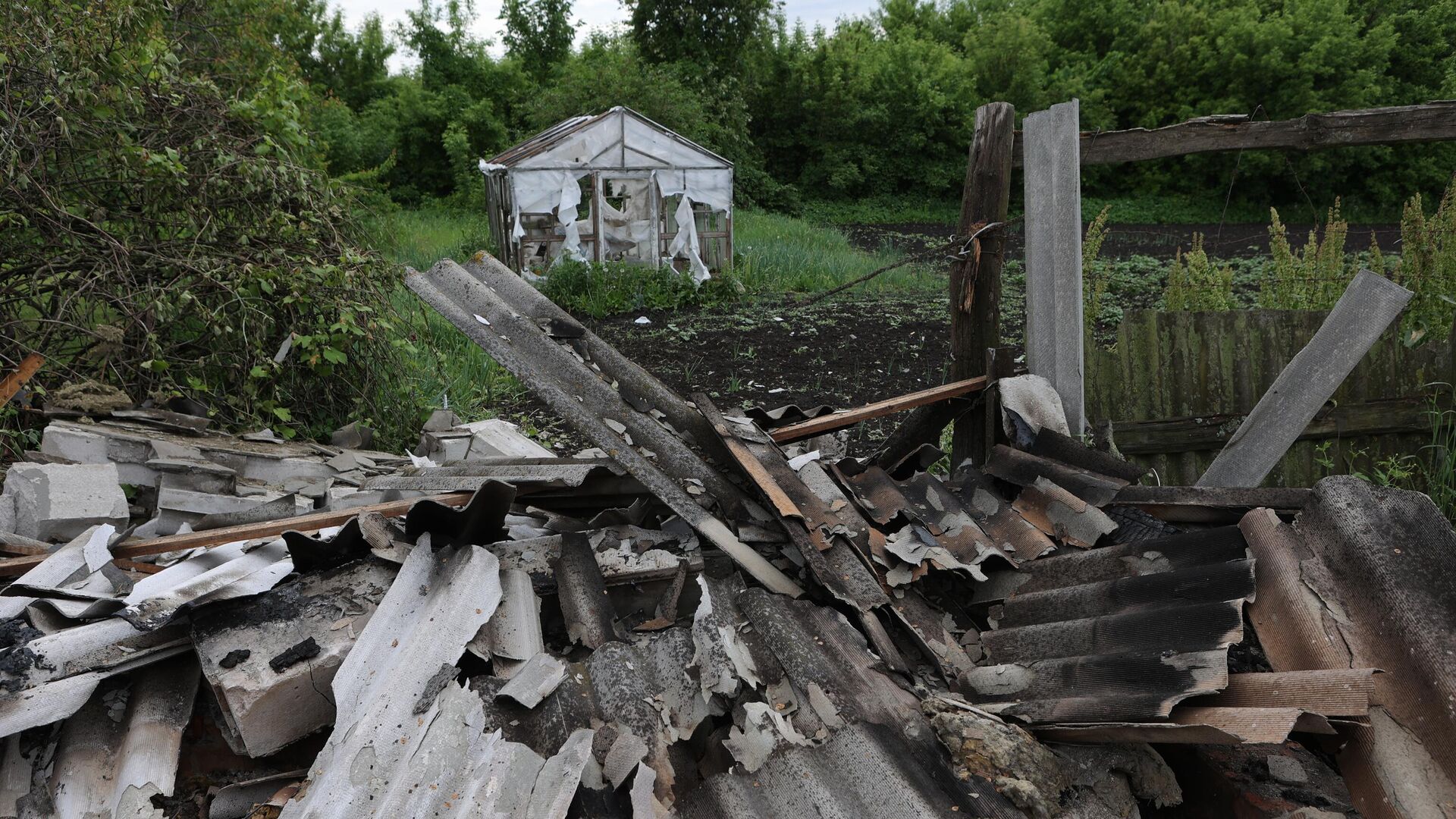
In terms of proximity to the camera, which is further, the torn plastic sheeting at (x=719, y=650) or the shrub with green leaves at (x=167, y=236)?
the shrub with green leaves at (x=167, y=236)

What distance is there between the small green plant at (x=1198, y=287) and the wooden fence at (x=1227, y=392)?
135cm

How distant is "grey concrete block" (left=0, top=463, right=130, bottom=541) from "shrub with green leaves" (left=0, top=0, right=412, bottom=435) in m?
1.28

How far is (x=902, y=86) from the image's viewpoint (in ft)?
97.3

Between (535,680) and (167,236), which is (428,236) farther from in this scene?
(535,680)

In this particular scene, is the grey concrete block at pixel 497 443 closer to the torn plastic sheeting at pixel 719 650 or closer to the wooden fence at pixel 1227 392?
the torn plastic sheeting at pixel 719 650

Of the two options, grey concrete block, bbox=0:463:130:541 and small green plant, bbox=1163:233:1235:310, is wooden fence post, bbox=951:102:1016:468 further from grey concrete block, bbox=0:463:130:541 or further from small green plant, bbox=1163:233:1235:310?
grey concrete block, bbox=0:463:130:541

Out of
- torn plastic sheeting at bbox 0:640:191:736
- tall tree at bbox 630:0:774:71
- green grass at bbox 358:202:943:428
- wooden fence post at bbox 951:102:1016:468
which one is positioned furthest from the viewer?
tall tree at bbox 630:0:774:71

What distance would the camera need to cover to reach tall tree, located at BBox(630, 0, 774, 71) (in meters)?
28.0

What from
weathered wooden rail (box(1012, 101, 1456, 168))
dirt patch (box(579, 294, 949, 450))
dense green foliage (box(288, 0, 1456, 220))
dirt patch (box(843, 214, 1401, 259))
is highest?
dense green foliage (box(288, 0, 1456, 220))

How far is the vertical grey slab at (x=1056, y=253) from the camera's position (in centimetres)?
330

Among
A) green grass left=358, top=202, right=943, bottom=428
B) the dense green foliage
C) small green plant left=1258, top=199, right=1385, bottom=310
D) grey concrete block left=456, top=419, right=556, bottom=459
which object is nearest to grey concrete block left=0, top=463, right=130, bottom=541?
grey concrete block left=456, top=419, right=556, bottom=459

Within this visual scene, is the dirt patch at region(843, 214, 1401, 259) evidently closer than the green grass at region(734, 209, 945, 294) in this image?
No

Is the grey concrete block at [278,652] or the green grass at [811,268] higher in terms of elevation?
the green grass at [811,268]

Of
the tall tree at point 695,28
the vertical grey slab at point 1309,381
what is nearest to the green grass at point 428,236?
the vertical grey slab at point 1309,381
